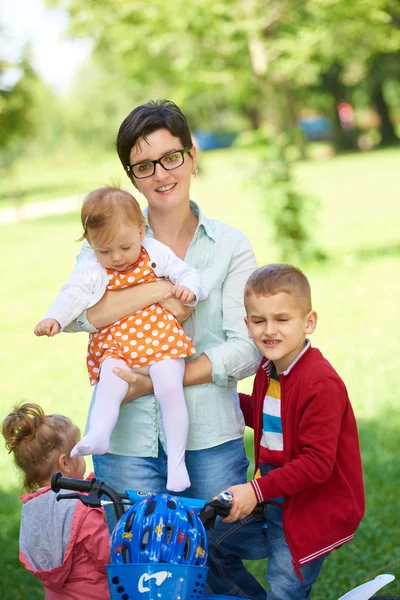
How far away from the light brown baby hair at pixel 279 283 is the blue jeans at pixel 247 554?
758 millimetres

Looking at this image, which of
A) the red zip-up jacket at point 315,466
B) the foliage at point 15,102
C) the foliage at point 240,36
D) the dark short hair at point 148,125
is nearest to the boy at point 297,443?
the red zip-up jacket at point 315,466

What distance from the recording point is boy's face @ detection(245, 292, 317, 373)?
2.81m

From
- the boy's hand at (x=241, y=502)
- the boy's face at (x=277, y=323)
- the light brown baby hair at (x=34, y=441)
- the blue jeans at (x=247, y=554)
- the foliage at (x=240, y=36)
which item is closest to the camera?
the boy's hand at (x=241, y=502)

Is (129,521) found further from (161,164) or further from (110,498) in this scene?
(161,164)

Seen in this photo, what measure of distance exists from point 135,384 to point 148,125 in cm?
91

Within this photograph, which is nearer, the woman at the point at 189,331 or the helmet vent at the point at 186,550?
the helmet vent at the point at 186,550

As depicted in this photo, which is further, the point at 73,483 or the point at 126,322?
the point at 126,322

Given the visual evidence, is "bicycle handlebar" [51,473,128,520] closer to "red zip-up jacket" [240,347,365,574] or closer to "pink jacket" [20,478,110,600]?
"red zip-up jacket" [240,347,365,574]

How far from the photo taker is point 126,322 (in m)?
3.11

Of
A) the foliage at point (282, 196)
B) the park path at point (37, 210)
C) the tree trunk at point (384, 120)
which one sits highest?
the tree trunk at point (384, 120)

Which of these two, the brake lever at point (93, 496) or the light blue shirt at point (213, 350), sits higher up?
the light blue shirt at point (213, 350)

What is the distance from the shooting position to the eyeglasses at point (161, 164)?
3090mm

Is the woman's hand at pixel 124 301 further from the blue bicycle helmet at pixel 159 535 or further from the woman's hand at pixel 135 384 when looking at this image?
the blue bicycle helmet at pixel 159 535

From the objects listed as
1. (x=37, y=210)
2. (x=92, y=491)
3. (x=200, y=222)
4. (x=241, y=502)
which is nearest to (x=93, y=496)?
(x=92, y=491)
